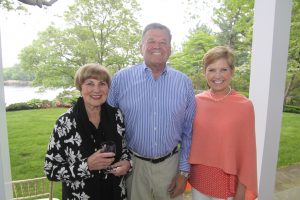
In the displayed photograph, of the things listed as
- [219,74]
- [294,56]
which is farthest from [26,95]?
[294,56]

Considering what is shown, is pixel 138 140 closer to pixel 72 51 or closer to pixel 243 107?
pixel 243 107

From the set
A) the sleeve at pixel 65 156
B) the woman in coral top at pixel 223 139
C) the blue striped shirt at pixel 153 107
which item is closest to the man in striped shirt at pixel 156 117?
the blue striped shirt at pixel 153 107

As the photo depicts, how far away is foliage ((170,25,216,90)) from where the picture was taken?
458 cm

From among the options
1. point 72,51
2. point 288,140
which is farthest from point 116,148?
point 288,140

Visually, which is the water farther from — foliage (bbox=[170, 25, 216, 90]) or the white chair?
foliage (bbox=[170, 25, 216, 90])

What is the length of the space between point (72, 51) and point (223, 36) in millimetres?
3155

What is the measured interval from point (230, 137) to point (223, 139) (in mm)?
50

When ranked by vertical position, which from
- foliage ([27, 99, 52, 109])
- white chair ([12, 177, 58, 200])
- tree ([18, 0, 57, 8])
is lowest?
white chair ([12, 177, 58, 200])

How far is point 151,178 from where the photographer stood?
2.02 metres

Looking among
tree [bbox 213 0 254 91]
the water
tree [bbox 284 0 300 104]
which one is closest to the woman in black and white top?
the water

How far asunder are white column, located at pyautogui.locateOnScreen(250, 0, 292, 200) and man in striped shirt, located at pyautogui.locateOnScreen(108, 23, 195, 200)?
572 mm

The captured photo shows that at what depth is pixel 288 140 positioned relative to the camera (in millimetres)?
6703

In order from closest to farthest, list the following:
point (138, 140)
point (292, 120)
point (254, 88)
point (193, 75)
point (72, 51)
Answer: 1. point (138, 140)
2. point (254, 88)
3. point (72, 51)
4. point (193, 75)
5. point (292, 120)

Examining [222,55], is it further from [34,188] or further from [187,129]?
[34,188]
